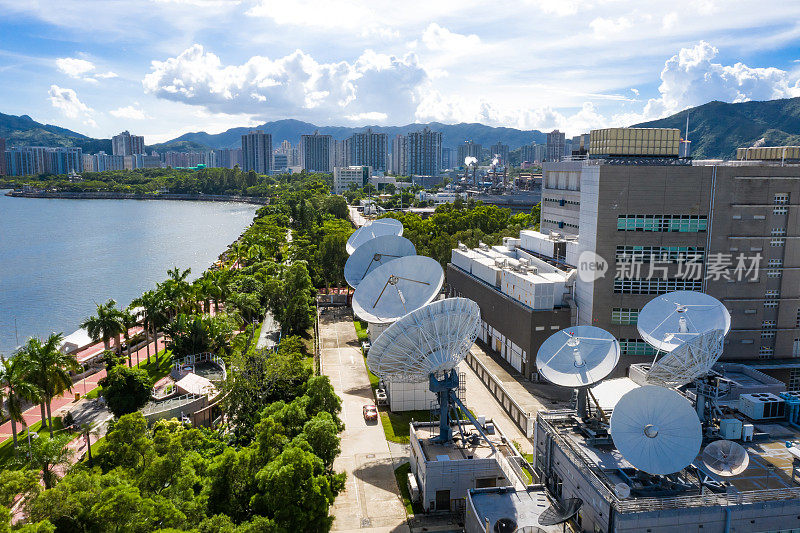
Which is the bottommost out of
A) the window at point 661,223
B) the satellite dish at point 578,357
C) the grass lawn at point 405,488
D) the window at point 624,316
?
the grass lawn at point 405,488

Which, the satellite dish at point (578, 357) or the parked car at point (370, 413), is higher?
the satellite dish at point (578, 357)

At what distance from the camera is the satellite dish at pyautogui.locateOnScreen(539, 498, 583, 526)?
72.4ft

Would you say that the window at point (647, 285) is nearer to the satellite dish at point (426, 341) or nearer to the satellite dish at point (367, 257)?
the satellite dish at point (426, 341)

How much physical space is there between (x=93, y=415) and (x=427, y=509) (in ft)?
77.7

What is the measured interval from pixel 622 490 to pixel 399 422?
17876 millimetres

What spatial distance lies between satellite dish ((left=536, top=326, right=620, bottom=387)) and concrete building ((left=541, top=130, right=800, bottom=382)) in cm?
1426

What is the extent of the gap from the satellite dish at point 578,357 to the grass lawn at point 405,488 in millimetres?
9085

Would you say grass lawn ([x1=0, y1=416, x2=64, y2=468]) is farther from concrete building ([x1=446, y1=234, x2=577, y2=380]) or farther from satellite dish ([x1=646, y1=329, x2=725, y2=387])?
concrete building ([x1=446, y1=234, x2=577, y2=380])

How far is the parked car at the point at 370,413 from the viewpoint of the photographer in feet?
121

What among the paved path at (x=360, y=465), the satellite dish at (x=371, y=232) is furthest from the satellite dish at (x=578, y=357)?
the satellite dish at (x=371, y=232)

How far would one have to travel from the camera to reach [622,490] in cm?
2133

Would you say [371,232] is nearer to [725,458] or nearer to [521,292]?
[521,292]

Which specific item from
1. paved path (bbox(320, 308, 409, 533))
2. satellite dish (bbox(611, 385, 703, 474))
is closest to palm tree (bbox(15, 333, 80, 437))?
paved path (bbox(320, 308, 409, 533))

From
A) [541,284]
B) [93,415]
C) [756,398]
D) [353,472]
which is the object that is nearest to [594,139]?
[541,284]
